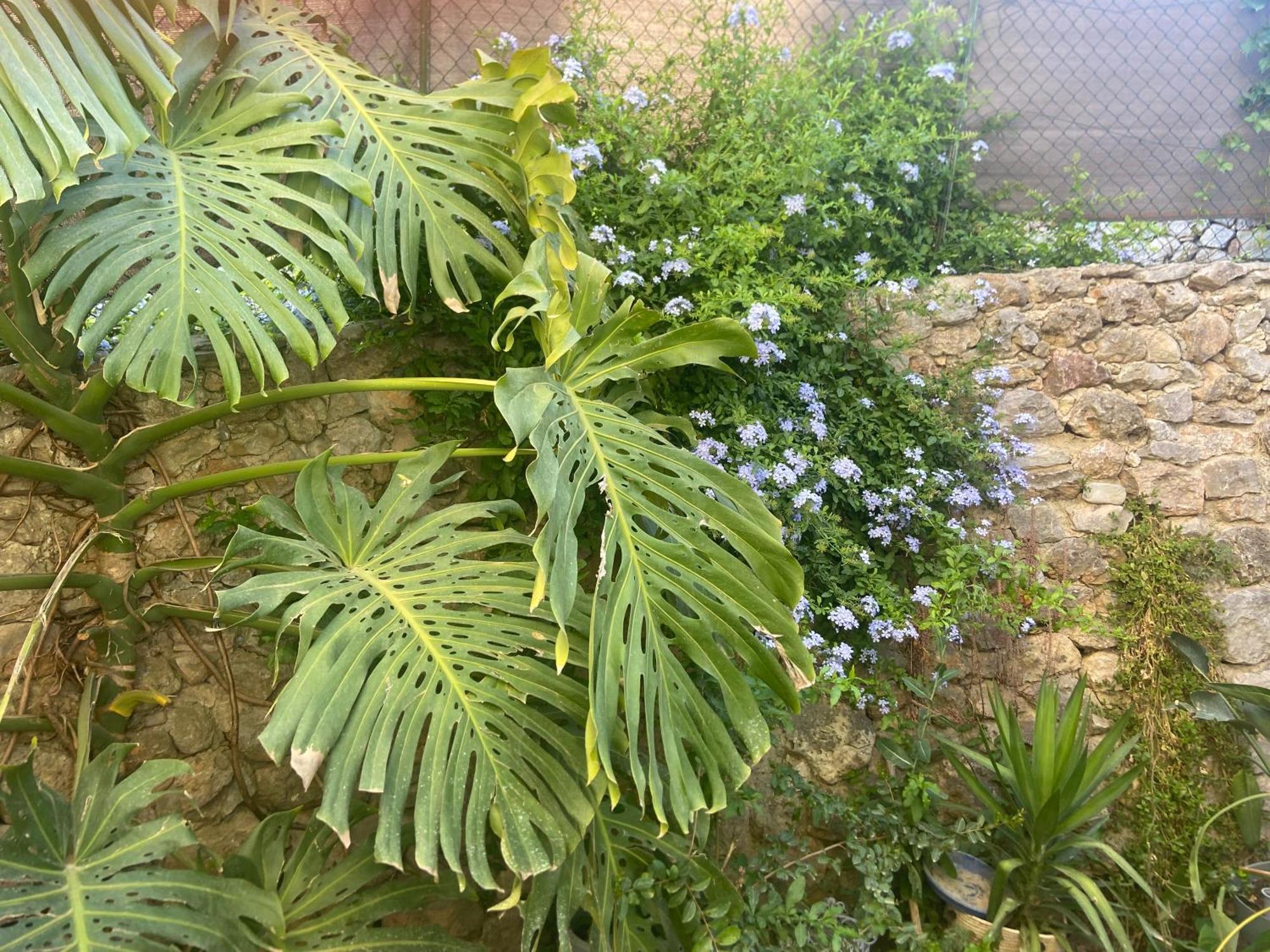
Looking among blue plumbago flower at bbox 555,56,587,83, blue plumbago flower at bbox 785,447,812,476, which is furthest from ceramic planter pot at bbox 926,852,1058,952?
blue plumbago flower at bbox 555,56,587,83

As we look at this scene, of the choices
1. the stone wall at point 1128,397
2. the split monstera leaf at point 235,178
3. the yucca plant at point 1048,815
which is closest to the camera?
the split monstera leaf at point 235,178

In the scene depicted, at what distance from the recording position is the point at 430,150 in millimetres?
1701

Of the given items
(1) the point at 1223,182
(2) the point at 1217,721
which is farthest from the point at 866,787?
(1) the point at 1223,182

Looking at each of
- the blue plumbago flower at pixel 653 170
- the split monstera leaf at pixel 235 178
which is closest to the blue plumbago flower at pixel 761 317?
the blue plumbago flower at pixel 653 170

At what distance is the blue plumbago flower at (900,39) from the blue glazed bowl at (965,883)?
7.31 ft

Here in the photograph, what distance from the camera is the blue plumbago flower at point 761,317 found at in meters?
1.90

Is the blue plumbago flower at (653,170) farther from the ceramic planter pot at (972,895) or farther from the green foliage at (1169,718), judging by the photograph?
the ceramic planter pot at (972,895)

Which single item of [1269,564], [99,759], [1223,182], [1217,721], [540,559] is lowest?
[99,759]

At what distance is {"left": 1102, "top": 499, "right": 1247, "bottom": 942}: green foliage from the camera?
2127 millimetres

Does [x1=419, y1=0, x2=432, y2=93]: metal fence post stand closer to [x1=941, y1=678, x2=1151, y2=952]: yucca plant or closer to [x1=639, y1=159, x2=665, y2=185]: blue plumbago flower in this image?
[x1=639, y1=159, x2=665, y2=185]: blue plumbago flower

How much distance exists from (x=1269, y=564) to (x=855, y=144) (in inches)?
64.9

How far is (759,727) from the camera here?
123 cm

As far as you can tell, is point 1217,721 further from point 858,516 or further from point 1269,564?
point 858,516

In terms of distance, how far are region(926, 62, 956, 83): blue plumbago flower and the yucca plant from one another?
1728 mm
